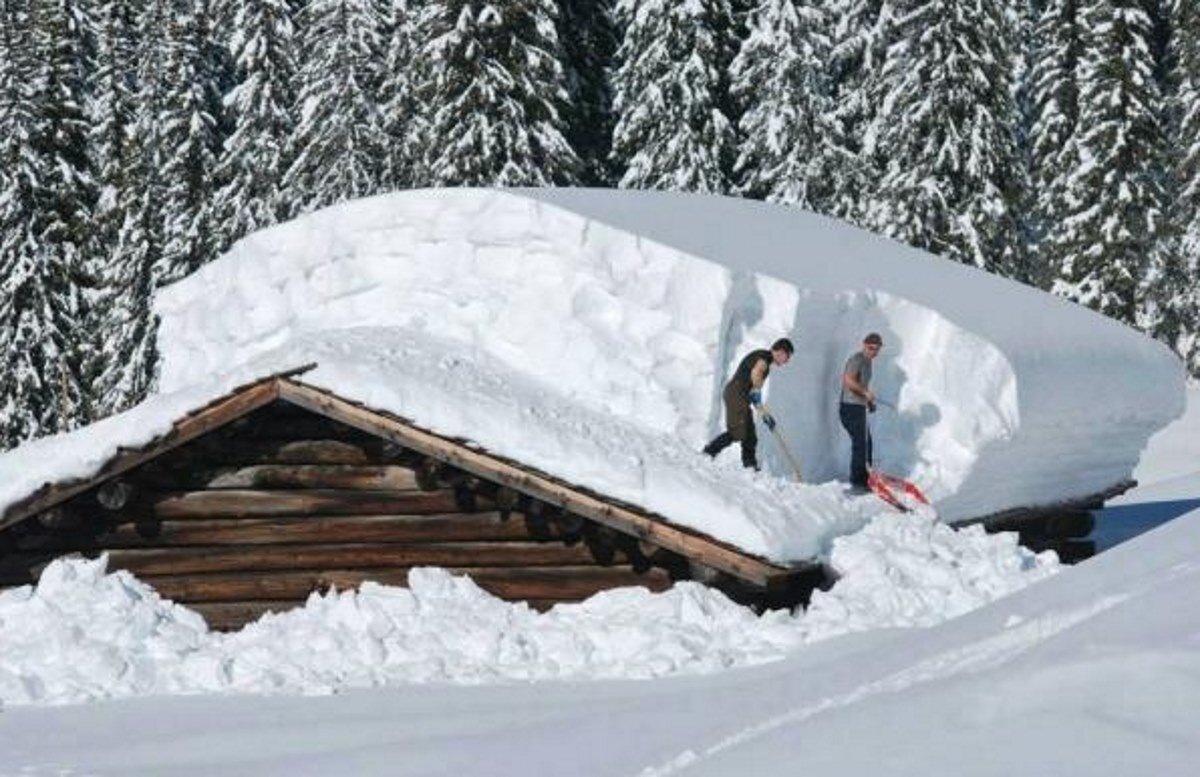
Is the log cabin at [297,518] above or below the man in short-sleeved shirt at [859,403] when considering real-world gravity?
below

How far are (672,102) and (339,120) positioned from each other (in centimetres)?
737

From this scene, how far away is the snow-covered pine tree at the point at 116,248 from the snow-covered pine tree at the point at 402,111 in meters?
7.36

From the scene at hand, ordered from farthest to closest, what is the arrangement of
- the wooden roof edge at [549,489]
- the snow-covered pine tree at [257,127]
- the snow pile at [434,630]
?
the snow-covered pine tree at [257,127]
the wooden roof edge at [549,489]
the snow pile at [434,630]

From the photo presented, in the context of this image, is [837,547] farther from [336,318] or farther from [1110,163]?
[1110,163]

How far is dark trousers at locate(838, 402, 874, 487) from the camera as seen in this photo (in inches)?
613

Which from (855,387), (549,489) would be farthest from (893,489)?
(549,489)

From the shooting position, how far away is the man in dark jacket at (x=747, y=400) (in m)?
14.7

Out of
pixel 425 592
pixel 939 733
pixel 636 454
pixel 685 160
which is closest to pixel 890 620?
pixel 636 454

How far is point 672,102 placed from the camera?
3722cm

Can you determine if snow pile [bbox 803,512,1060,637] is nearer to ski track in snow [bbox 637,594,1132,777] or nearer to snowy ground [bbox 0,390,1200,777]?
snowy ground [bbox 0,390,1200,777]

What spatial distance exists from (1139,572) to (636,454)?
5.62 meters

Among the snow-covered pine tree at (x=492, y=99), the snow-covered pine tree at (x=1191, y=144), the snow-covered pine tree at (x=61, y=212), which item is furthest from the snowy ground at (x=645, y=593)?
the snow-covered pine tree at (x=61, y=212)

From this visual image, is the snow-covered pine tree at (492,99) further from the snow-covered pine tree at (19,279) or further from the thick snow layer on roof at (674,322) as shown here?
the thick snow layer on roof at (674,322)

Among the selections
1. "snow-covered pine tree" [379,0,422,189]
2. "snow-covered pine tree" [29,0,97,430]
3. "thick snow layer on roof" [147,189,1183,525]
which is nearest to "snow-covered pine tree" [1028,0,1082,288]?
"snow-covered pine tree" [379,0,422,189]
